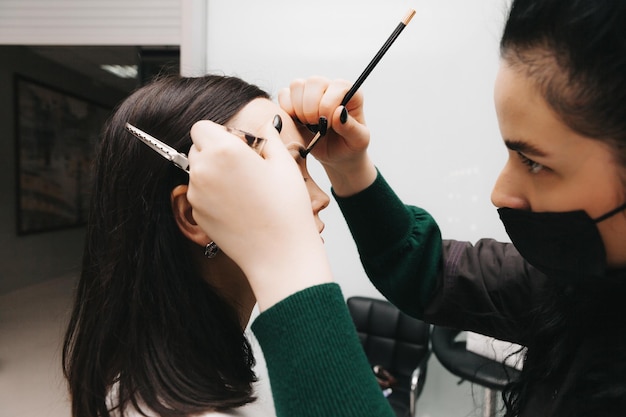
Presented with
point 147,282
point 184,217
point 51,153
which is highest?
point 184,217

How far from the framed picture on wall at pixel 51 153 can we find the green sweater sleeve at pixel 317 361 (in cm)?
417

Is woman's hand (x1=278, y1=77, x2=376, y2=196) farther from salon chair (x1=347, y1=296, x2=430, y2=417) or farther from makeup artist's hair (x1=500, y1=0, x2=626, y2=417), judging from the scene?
salon chair (x1=347, y1=296, x2=430, y2=417)

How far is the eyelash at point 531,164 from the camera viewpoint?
0.60 metres

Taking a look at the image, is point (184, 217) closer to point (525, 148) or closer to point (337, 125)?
point (337, 125)

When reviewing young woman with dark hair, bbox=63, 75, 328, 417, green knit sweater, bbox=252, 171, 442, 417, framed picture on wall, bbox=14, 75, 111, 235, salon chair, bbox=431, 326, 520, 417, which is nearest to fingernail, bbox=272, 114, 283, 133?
young woman with dark hair, bbox=63, 75, 328, 417

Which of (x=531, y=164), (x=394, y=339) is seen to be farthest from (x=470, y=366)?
(x=531, y=164)

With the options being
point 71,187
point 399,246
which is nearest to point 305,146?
point 399,246

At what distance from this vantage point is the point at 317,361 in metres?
0.45

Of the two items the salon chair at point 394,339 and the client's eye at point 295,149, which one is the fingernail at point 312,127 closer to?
the client's eye at point 295,149

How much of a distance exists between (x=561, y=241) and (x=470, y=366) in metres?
1.30

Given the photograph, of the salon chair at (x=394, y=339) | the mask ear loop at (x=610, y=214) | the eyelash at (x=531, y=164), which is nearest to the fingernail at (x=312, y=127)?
the eyelash at (x=531, y=164)

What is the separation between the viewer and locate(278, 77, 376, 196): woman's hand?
762mm

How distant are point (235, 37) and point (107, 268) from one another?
1.74 meters

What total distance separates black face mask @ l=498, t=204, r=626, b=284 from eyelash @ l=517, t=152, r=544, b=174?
0.08 m
